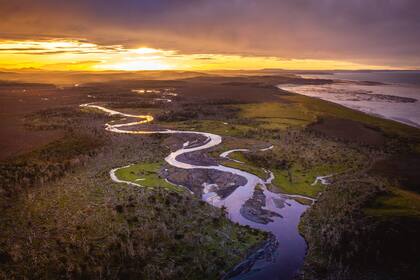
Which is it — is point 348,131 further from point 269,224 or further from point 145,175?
point 269,224

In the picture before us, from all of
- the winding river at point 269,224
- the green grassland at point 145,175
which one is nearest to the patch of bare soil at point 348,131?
the winding river at point 269,224

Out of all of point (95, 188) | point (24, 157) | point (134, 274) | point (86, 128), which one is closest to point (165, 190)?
point (95, 188)

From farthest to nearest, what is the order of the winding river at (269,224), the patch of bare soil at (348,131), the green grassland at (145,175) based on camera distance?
the patch of bare soil at (348,131), the green grassland at (145,175), the winding river at (269,224)

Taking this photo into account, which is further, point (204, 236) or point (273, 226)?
point (273, 226)

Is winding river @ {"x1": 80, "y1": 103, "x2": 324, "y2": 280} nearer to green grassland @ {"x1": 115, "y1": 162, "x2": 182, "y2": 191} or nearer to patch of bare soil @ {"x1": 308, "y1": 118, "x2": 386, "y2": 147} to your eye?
green grassland @ {"x1": 115, "y1": 162, "x2": 182, "y2": 191}

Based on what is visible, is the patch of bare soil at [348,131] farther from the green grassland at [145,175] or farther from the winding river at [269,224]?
the green grassland at [145,175]

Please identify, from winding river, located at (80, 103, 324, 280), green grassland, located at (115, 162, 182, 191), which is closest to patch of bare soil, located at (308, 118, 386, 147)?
winding river, located at (80, 103, 324, 280)

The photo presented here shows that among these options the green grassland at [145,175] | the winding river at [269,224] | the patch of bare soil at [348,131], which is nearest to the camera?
the winding river at [269,224]

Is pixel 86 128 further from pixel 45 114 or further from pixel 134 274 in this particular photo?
pixel 134 274
